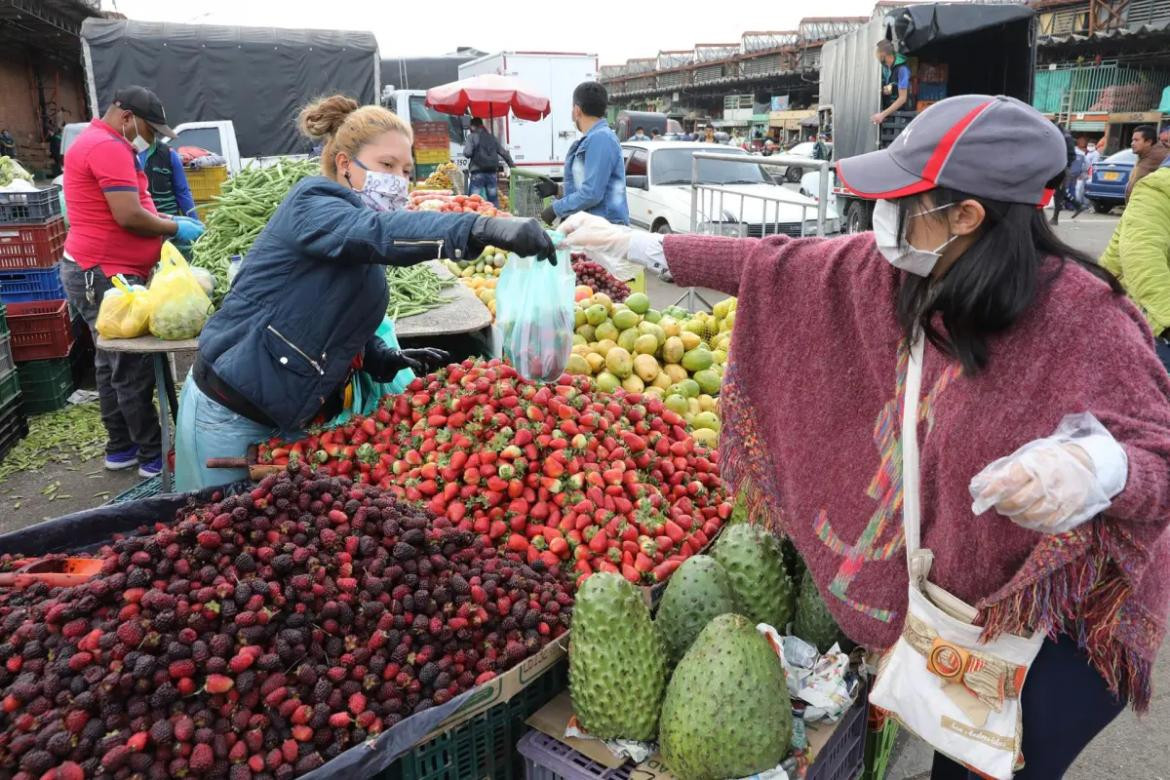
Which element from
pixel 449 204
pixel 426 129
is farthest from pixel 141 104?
pixel 426 129

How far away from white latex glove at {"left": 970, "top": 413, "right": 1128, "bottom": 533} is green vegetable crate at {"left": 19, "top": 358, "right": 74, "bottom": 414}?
661cm

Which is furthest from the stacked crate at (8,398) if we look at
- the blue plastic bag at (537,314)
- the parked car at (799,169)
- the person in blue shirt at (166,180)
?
the parked car at (799,169)

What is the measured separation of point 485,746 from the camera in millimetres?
2117

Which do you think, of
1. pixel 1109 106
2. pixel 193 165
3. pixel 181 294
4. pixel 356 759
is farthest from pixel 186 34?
pixel 1109 106

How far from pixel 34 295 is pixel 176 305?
2642 mm

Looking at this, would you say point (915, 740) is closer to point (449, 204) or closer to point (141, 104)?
point (141, 104)

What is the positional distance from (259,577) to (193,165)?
9.20 m

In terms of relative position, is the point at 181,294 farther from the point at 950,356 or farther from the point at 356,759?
the point at 950,356

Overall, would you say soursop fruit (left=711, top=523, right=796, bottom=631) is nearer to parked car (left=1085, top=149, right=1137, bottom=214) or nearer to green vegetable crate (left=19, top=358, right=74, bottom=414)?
green vegetable crate (left=19, top=358, right=74, bottom=414)

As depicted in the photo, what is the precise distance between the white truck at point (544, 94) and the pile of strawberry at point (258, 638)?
16.5 meters

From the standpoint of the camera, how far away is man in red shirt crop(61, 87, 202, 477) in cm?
446

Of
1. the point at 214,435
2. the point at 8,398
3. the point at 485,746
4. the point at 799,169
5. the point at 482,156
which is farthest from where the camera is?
the point at 799,169

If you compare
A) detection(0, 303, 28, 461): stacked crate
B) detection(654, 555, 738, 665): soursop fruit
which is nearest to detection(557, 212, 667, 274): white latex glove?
detection(654, 555, 738, 665): soursop fruit

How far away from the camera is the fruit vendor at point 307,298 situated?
101 inches
